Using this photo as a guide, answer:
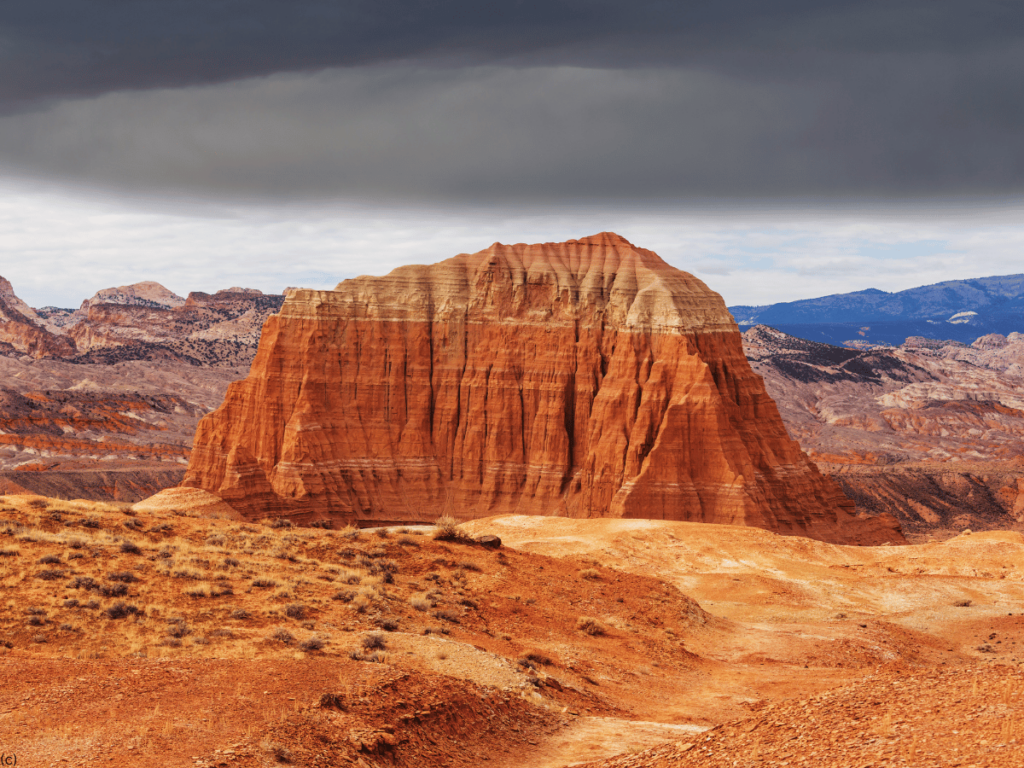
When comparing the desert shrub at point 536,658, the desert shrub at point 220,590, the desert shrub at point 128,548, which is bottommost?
the desert shrub at point 536,658

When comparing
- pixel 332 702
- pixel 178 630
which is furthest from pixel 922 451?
pixel 332 702

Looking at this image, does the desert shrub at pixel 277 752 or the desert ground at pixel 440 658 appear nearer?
the desert shrub at pixel 277 752

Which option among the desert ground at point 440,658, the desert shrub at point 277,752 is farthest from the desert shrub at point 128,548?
the desert shrub at point 277,752

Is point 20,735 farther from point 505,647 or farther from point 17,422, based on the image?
point 17,422

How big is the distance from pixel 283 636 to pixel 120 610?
3036 millimetres

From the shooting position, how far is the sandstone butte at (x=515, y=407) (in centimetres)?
6588

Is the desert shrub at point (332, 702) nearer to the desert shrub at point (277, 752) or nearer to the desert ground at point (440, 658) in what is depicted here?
the desert ground at point (440, 658)

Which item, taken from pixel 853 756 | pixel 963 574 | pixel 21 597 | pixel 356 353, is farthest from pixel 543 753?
pixel 356 353

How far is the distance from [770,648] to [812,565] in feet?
51.9

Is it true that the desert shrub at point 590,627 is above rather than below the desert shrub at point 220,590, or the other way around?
below

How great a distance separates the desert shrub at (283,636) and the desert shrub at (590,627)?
832 cm

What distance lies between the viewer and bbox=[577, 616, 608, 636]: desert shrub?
81.3 ft

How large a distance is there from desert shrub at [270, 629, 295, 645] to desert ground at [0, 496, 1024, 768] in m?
0.03

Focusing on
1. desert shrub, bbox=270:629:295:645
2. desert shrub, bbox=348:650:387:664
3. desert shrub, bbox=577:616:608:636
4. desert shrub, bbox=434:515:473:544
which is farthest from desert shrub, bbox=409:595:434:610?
desert shrub, bbox=434:515:473:544
